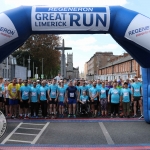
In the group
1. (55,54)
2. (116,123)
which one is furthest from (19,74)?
(116,123)

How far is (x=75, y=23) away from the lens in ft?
25.0

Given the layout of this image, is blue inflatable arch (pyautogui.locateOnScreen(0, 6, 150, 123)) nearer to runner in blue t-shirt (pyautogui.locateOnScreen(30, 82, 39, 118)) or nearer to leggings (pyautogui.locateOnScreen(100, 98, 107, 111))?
runner in blue t-shirt (pyautogui.locateOnScreen(30, 82, 39, 118))

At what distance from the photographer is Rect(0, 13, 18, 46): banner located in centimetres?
725

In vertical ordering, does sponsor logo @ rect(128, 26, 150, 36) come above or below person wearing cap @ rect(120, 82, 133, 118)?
above

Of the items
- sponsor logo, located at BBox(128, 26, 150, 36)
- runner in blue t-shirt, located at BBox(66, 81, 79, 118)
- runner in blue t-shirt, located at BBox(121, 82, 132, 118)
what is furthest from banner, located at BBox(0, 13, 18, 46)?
runner in blue t-shirt, located at BBox(121, 82, 132, 118)

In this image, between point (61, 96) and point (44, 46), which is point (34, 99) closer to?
point (61, 96)

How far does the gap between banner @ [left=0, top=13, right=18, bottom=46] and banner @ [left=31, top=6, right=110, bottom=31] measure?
0.71 meters

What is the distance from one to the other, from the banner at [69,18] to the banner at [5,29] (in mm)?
715

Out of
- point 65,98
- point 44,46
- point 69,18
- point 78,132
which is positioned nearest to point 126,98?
point 65,98

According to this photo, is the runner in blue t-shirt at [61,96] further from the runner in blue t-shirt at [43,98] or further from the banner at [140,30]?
the banner at [140,30]

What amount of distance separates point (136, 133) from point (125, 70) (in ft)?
149

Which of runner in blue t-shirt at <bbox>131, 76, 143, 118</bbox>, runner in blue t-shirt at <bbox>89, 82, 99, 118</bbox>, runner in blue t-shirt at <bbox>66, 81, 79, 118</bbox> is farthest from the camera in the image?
runner in blue t-shirt at <bbox>89, 82, 99, 118</bbox>

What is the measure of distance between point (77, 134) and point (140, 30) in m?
3.86

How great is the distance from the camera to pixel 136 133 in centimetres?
766
